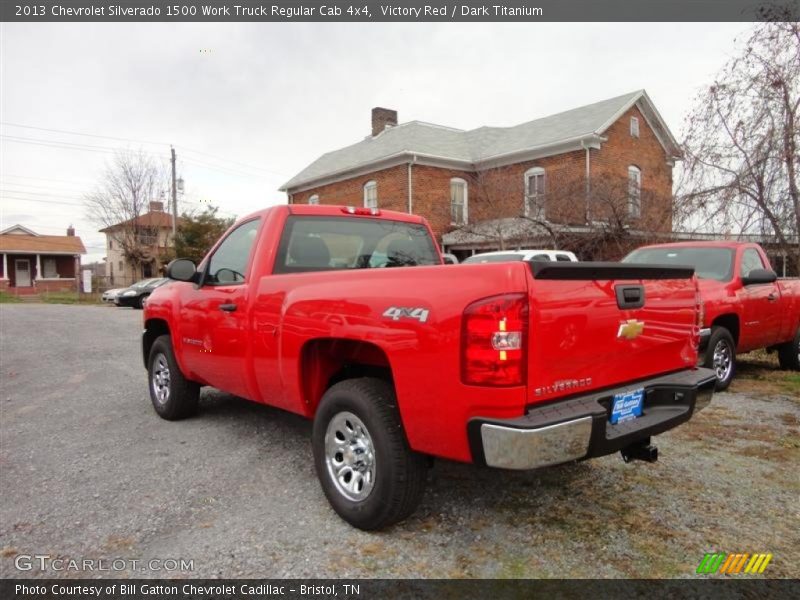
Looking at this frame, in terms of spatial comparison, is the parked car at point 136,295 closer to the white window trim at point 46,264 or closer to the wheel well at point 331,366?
the wheel well at point 331,366

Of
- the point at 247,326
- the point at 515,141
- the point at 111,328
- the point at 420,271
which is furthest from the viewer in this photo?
the point at 515,141

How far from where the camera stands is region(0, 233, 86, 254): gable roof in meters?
43.7

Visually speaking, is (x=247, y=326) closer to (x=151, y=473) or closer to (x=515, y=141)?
(x=151, y=473)

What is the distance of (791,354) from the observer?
796cm

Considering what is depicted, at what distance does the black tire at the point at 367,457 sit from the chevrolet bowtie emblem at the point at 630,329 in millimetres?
1260

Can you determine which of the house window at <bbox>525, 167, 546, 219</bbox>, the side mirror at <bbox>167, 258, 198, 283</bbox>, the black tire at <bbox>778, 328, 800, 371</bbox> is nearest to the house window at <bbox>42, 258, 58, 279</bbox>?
the house window at <bbox>525, 167, 546, 219</bbox>

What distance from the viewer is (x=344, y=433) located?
11.0ft

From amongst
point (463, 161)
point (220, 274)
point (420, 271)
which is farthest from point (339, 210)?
point (463, 161)

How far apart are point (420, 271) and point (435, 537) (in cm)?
152

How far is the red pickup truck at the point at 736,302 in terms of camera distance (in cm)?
639

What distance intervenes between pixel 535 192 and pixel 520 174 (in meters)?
2.33

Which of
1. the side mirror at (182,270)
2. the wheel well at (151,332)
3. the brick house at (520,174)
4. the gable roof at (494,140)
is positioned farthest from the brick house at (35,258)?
the side mirror at (182,270)

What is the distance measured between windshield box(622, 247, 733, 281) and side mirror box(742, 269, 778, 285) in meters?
0.19

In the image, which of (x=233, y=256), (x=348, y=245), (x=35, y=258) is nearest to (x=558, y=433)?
(x=348, y=245)
